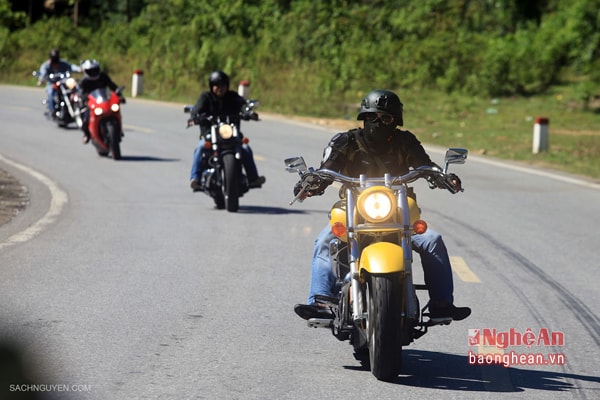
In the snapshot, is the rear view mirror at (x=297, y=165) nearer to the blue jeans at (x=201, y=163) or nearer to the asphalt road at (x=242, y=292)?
the asphalt road at (x=242, y=292)

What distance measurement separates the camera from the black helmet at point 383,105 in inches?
237

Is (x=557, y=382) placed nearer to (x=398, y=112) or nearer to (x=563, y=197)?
(x=398, y=112)

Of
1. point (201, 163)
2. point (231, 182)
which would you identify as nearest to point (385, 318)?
point (231, 182)

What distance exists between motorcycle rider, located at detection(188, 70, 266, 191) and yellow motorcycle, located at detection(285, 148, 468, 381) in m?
7.94

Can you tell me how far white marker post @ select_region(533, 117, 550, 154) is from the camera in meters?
23.5

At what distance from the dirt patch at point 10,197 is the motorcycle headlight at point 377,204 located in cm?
729

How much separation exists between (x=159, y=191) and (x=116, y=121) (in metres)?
4.10

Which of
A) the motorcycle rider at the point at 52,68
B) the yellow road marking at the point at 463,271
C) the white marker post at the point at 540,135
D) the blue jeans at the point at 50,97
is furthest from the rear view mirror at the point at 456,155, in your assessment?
the blue jeans at the point at 50,97

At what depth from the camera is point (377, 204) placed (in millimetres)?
5516

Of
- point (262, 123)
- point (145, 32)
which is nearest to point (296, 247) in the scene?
point (262, 123)

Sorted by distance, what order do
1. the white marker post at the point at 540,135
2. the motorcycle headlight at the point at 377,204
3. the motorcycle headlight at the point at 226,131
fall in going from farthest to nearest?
the white marker post at the point at 540,135, the motorcycle headlight at the point at 226,131, the motorcycle headlight at the point at 377,204

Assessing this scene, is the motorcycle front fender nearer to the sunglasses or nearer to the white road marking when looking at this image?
the sunglasses

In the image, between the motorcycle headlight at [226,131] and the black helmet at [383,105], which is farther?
the motorcycle headlight at [226,131]

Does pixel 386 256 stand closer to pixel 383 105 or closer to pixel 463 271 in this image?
pixel 383 105
